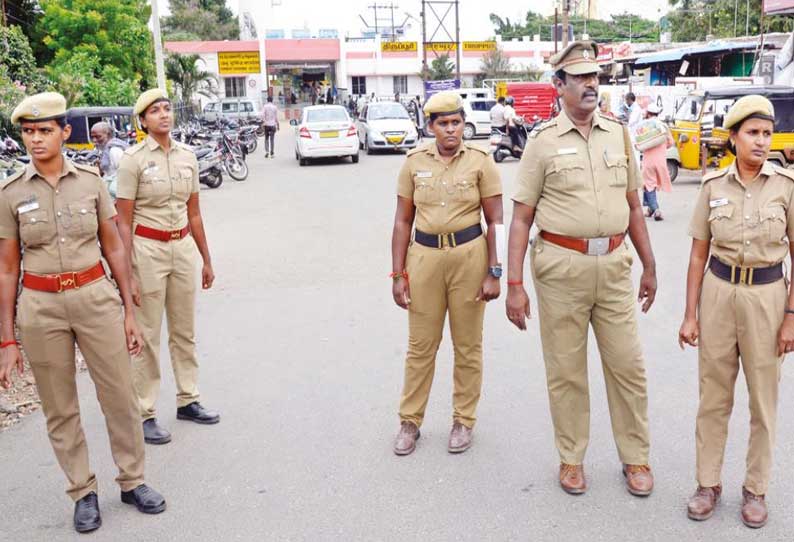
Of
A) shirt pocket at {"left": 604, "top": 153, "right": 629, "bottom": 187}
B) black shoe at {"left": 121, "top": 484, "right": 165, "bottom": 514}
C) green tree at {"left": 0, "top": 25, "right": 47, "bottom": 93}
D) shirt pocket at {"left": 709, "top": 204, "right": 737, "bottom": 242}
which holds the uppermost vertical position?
green tree at {"left": 0, "top": 25, "right": 47, "bottom": 93}

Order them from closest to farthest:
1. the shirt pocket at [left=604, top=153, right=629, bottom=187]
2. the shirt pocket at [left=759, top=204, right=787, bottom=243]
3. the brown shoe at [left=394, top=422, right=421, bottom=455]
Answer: the shirt pocket at [left=759, top=204, right=787, bottom=243] → the shirt pocket at [left=604, top=153, right=629, bottom=187] → the brown shoe at [left=394, top=422, right=421, bottom=455]

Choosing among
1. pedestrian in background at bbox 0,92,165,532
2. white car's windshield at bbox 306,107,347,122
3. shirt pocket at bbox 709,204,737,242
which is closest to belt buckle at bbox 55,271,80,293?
pedestrian in background at bbox 0,92,165,532

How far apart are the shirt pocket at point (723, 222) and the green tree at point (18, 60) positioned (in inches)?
712

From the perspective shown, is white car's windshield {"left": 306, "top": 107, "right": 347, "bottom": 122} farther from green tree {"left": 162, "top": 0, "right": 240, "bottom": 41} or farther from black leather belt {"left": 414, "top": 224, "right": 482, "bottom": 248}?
green tree {"left": 162, "top": 0, "right": 240, "bottom": 41}

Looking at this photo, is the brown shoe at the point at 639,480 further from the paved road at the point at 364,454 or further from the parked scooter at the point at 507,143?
the parked scooter at the point at 507,143

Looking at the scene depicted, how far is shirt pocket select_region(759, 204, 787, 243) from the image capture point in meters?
3.57

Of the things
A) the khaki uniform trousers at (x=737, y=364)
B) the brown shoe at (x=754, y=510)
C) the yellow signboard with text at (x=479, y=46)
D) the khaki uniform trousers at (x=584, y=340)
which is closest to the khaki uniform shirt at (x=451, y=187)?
the khaki uniform trousers at (x=584, y=340)

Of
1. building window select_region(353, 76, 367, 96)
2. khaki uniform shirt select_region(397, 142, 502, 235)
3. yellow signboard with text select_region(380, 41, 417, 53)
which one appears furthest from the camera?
building window select_region(353, 76, 367, 96)

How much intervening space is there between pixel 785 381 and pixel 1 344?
4.77m

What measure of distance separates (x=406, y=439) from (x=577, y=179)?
176 cm

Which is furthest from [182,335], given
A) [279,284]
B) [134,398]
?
[279,284]

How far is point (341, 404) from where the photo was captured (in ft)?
17.6

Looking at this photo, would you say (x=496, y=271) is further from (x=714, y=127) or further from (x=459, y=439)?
(x=714, y=127)

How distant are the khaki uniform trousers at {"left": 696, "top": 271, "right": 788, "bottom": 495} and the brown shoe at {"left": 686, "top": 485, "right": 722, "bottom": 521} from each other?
1.4 inches
